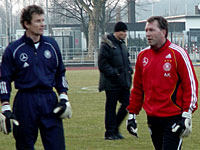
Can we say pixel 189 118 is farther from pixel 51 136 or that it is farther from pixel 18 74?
pixel 18 74

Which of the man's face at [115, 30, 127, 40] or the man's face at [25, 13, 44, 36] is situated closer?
the man's face at [25, 13, 44, 36]

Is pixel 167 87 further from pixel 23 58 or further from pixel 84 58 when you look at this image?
pixel 84 58

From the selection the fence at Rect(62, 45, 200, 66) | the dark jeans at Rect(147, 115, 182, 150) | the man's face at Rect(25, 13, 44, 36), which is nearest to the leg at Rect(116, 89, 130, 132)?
the dark jeans at Rect(147, 115, 182, 150)

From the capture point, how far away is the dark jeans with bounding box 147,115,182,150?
216 inches

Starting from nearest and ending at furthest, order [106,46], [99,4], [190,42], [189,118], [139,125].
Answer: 1. [189,118]
2. [106,46]
3. [139,125]
4. [99,4]
5. [190,42]

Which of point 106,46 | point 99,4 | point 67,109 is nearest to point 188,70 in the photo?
point 67,109

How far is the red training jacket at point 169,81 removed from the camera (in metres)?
5.47

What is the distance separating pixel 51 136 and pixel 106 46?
3.81m

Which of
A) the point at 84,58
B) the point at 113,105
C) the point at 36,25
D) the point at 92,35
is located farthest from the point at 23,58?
the point at 92,35

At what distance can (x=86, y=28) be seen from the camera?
54156mm

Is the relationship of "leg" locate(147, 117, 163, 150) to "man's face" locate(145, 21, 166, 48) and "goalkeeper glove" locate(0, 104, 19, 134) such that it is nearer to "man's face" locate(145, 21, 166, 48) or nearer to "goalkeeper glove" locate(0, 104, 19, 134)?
"man's face" locate(145, 21, 166, 48)

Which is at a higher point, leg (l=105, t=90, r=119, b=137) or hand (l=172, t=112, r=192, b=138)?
hand (l=172, t=112, r=192, b=138)

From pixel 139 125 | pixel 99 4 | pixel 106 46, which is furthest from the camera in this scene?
pixel 99 4

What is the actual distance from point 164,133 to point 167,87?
469mm
